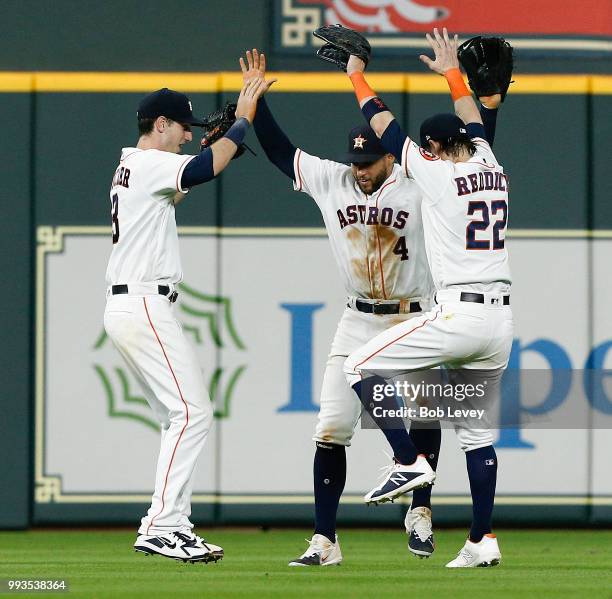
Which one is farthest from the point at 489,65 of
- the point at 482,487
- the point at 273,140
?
the point at 482,487

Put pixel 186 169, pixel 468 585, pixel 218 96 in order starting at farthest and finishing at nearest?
Answer: pixel 218 96 → pixel 186 169 → pixel 468 585

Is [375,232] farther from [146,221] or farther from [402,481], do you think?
[402,481]

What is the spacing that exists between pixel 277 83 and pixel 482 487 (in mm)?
3134

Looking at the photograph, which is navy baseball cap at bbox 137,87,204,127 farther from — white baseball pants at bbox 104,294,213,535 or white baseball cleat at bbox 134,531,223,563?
white baseball cleat at bbox 134,531,223,563

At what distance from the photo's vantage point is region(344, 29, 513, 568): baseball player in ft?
23.0

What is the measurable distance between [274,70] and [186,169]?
7.59ft

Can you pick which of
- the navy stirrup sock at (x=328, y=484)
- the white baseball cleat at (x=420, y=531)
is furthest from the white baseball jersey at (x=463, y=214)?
the white baseball cleat at (x=420, y=531)

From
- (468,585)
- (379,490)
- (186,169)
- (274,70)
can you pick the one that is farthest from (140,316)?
(274,70)

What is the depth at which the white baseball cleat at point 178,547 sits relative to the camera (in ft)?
23.1

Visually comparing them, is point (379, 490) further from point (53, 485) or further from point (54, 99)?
point (54, 99)

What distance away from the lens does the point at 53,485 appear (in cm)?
922

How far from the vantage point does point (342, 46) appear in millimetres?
7453

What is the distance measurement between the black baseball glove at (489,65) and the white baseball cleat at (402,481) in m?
1.89

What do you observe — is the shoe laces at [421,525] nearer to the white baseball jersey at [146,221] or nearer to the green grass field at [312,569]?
the green grass field at [312,569]
